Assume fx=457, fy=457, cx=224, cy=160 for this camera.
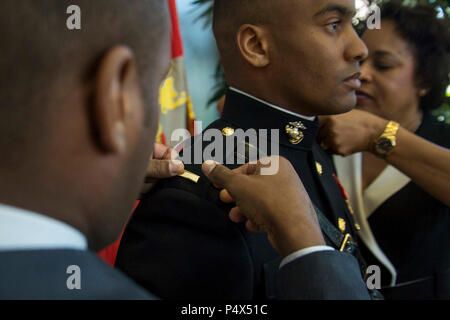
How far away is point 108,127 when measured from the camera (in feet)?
1.43

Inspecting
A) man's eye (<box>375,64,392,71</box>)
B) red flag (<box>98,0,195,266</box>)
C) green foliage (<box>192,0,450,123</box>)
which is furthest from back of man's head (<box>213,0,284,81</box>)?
red flag (<box>98,0,195,266</box>)

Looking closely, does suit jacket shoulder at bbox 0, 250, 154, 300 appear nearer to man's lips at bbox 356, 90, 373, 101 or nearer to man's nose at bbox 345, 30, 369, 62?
man's nose at bbox 345, 30, 369, 62

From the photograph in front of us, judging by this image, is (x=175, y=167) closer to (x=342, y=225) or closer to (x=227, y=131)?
(x=227, y=131)

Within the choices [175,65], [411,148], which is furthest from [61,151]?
[175,65]

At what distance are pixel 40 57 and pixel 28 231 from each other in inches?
6.3

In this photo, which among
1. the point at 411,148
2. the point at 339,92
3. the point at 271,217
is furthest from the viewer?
Result: the point at 411,148

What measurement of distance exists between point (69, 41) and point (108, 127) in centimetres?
9

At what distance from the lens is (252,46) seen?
91 centimetres

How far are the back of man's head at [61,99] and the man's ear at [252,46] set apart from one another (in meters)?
0.47

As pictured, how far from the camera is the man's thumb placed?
0.75 m

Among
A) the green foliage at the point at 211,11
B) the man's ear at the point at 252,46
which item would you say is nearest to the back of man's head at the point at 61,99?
the man's ear at the point at 252,46

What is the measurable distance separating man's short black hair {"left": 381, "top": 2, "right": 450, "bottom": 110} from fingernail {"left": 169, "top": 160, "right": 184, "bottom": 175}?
3.32 feet

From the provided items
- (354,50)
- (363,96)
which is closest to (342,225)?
(354,50)
